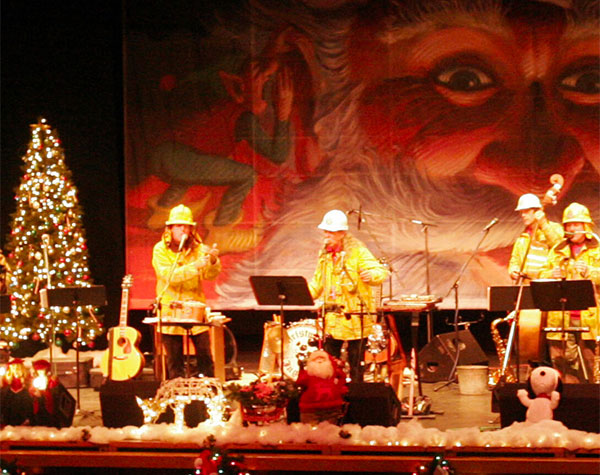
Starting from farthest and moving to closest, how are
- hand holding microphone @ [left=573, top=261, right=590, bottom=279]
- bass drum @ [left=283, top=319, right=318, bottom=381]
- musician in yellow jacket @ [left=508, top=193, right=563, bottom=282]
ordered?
1. bass drum @ [left=283, top=319, right=318, bottom=381]
2. musician in yellow jacket @ [left=508, top=193, right=563, bottom=282]
3. hand holding microphone @ [left=573, top=261, right=590, bottom=279]

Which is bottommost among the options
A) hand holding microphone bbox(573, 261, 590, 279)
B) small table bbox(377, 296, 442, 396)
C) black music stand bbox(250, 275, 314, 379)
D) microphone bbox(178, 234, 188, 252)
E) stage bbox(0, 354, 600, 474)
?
stage bbox(0, 354, 600, 474)

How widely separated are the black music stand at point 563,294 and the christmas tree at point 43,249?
5.22 m

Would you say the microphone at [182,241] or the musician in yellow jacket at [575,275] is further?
the microphone at [182,241]

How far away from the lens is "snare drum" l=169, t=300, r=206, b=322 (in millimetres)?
9047

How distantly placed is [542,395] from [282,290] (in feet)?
6.72

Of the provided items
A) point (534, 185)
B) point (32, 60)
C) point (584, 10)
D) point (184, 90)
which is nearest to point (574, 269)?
point (534, 185)

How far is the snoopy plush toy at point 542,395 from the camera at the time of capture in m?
6.97

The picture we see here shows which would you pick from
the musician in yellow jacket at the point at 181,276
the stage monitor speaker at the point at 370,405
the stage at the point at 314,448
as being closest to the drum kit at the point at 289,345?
the musician in yellow jacket at the point at 181,276

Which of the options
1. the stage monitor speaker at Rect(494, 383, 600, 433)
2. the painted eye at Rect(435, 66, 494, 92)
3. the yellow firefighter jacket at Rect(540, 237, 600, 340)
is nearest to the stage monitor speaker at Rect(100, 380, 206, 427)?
the stage monitor speaker at Rect(494, 383, 600, 433)

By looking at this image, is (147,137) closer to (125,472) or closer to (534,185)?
(534,185)

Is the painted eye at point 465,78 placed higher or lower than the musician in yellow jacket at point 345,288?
higher

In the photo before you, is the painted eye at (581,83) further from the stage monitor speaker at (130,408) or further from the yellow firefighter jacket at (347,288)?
the stage monitor speaker at (130,408)

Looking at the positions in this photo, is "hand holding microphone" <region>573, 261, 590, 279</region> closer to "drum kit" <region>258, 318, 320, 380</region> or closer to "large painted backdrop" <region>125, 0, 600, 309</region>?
"drum kit" <region>258, 318, 320, 380</region>

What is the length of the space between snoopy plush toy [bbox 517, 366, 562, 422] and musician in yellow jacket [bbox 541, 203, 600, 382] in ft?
5.50
